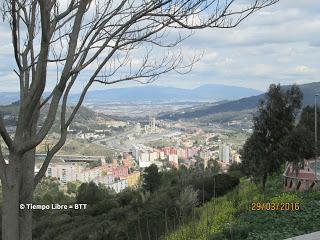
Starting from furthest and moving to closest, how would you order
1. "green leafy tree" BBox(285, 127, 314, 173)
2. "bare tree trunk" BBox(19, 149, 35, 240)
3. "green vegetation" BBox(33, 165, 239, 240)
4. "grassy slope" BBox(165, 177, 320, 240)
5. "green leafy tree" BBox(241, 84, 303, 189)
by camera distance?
"green leafy tree" BBox(241, 84, 303, 189) → "green leafy tree" BBox(285, 127, 314, 173) → "green vegetation" BBox(33, 165, 239, 240) → "grassy slope" BBox(165, 177, 320, 240) → "bare tree trunk" BBox(19, 149, 35, 240)

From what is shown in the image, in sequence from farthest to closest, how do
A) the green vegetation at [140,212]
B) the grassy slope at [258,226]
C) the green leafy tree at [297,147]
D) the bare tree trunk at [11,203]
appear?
the green leafy tree at [297,147]
the green vegetation at [140,212]
the grassy slope at [258,226]
the bare tree trunk at [11,203]

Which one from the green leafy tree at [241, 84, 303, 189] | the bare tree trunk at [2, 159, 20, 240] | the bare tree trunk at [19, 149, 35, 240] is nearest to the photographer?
the bare tree trunk at [2, 159, 20, 240]

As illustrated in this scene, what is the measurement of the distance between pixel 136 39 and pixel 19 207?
147 cm

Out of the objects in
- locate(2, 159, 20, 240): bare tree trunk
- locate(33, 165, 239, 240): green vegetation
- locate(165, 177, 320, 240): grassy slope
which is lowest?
locate(33, 165, 239, 240): green vegetation

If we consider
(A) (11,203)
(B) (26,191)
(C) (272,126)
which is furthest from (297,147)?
(A) (11,203)

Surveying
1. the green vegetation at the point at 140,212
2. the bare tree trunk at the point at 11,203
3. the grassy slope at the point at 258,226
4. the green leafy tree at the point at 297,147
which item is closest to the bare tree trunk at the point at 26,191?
the bare tree trunk at the point at 11,203

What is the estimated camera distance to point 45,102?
3.35 m

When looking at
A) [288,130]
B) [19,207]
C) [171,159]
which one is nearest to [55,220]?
[288,130]

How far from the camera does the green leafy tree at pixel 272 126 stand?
15195 mm

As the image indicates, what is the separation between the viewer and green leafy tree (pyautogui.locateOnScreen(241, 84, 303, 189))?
15195 mm

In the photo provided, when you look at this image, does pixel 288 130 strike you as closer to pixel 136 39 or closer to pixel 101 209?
pixel 101 209

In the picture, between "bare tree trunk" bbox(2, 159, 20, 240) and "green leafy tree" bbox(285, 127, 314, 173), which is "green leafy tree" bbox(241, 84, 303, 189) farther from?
"bare tree trunk" bbox(2, 159, 20, 240)

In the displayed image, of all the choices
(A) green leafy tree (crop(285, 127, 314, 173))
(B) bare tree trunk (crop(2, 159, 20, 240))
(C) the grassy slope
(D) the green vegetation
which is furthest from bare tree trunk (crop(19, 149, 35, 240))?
(A) green leafy tree (crop(285, 127, 314, 173))

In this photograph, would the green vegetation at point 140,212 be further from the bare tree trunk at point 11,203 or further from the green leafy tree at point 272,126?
the bare tree trunk at point 11,203
